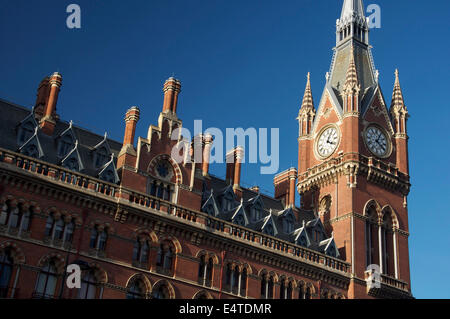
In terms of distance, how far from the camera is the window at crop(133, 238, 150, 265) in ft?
150

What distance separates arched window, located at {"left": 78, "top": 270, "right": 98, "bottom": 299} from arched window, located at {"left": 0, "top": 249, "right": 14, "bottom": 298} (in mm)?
4763

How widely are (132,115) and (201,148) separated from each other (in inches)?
289

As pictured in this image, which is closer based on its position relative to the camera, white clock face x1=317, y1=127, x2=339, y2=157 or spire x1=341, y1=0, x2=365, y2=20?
white clock face x1=317, y1=127, x2=339, y2=157

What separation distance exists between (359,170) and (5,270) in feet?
112

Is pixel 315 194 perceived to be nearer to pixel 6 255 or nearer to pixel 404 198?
pixel 404 198

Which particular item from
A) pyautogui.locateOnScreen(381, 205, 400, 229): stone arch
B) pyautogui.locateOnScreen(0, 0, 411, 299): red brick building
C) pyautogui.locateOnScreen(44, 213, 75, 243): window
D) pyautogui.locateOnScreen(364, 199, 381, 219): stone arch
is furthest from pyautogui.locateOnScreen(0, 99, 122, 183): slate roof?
pyautogui.locateOnScreen(381, 205, 400, 229): stone arch

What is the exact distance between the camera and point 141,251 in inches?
1817

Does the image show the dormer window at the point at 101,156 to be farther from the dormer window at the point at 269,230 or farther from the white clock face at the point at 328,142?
the white clock face at the point at 328,142

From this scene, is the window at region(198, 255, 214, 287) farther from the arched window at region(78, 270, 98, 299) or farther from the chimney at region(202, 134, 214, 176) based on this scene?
the chimney at region(202, 134, 214, 176)

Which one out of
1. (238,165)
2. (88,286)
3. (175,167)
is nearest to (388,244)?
(238,165)

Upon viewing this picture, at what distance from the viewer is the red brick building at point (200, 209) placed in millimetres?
42125
